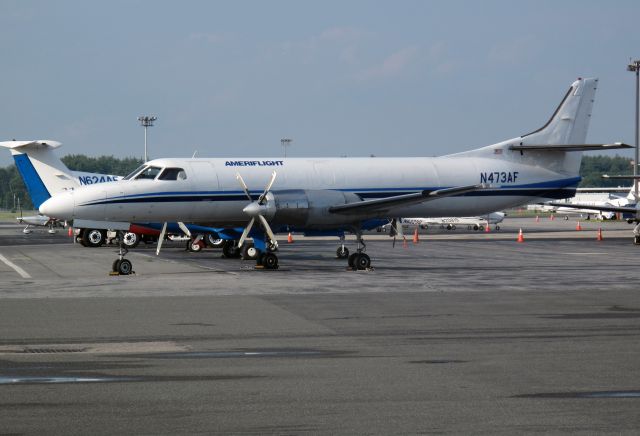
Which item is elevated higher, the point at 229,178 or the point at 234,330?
the point at 229,178

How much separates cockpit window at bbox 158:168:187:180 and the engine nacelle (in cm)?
315

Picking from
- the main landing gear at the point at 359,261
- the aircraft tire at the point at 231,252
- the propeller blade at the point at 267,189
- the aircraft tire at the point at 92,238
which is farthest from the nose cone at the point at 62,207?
the aircraft tire at the point at 92,238

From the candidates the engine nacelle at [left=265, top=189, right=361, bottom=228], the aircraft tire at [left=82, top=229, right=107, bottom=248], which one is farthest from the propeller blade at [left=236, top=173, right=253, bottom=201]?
the aircraft tire at [left=82, top=229, right=107, bottom=248]

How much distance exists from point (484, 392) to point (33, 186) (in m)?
43.3

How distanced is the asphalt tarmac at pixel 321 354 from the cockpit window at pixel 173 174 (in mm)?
5008

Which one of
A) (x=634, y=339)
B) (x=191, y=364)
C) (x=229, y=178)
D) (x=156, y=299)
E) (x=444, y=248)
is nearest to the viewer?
(x=191, y=364)

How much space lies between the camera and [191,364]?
41.0 ft

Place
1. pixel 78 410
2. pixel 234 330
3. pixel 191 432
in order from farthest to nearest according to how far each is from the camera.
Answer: pixel 234 330 → pixel 78 410 → pixel 191 432

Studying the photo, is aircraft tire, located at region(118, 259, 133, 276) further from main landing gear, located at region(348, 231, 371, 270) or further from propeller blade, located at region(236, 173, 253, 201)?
main landing gear, located at region(348, 231, 371, 270)

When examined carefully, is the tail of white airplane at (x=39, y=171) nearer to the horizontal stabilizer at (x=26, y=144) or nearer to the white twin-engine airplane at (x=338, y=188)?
the horizontal stabilizer at (x=26, y=144)

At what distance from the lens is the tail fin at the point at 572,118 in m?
36.8

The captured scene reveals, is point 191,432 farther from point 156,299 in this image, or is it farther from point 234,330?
point 156,299

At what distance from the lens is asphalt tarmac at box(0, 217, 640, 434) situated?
935cm

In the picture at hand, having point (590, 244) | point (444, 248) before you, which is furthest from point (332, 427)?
point (590, 244)
